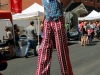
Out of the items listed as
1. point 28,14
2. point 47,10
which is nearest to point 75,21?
point 28,14

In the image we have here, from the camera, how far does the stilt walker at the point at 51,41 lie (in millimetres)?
3797

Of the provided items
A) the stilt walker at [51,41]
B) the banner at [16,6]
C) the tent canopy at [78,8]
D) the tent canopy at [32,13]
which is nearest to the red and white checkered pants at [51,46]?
the stilt walker at [51,41]

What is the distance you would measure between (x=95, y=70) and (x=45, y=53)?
3678 mm

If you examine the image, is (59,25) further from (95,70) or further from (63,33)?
(95,70)

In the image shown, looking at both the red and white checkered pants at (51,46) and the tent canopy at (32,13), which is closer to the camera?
the red and white checkered pants at (51,46)

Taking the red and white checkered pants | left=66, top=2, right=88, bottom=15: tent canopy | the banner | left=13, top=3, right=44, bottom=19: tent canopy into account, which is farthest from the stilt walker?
left=66, top=2, right=88, bottom=15: tent canopy

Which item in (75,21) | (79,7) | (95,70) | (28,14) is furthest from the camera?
(75,21)

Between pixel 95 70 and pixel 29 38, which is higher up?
pixel 29 38

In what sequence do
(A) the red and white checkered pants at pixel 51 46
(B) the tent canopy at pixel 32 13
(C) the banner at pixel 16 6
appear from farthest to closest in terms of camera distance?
1. (C) the banner at pixel 16 6
2. (B) the tent canopy at pixel 32 13
3. (A) the red and white checkered pants at pixel 51 46

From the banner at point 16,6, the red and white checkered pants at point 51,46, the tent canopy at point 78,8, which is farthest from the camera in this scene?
the tent canopy at point 78,8

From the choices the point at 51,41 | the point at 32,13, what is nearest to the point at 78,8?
the point at 32,13

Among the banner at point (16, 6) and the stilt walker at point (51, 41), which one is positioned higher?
the banner at point (16, 6)

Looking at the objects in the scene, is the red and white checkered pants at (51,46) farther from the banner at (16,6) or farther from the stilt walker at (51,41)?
the banner at (16,6)

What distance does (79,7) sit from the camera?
34.3 meters
